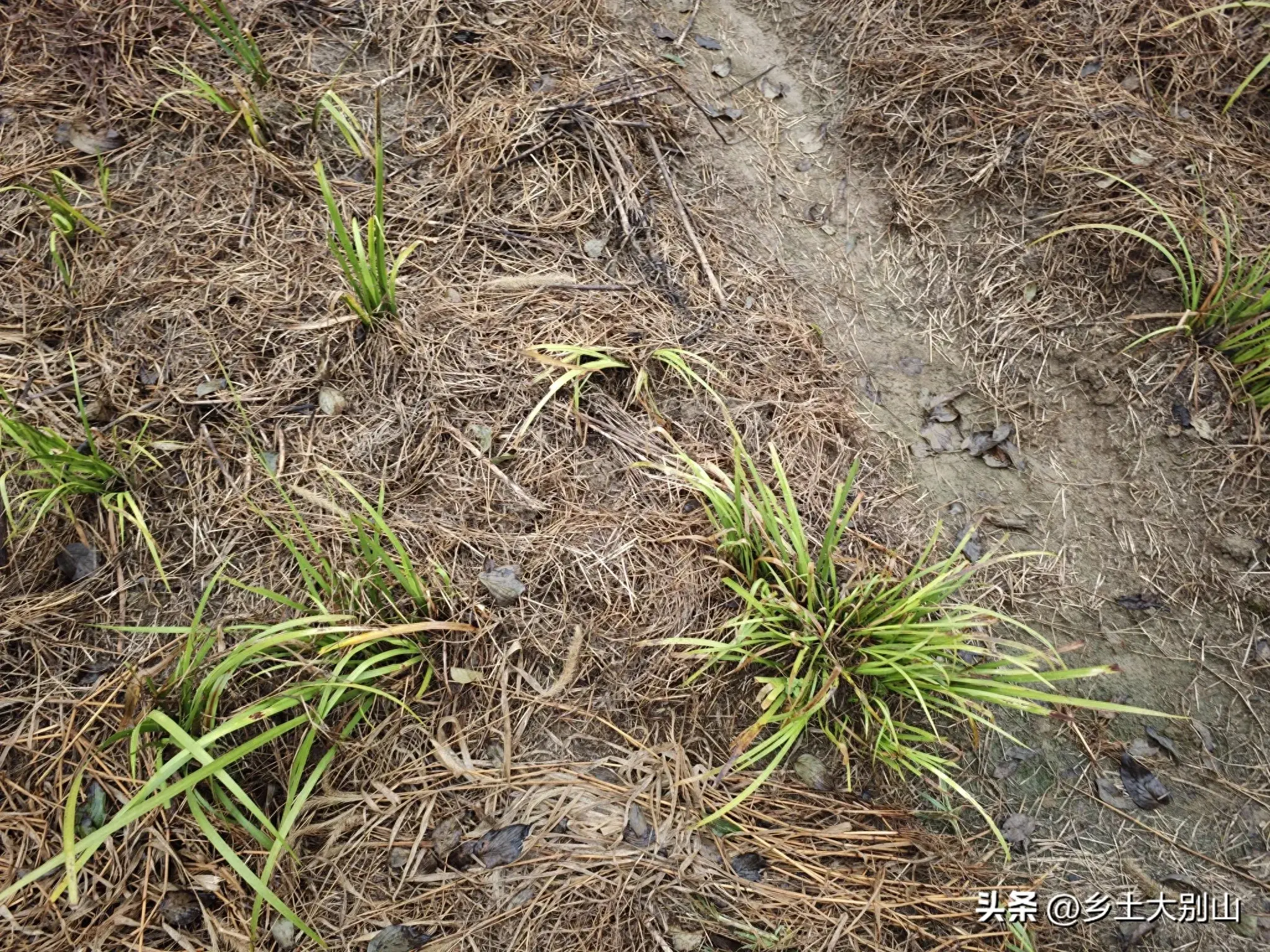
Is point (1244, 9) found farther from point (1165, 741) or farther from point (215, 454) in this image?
point (215, 454)

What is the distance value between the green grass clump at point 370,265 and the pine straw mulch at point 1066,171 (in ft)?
5.15

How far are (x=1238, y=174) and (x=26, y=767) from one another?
3.54 metres

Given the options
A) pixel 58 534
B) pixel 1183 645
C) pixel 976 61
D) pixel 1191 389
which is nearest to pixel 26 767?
pixel 58 534

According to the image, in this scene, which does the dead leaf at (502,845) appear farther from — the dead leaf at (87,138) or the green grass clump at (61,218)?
the dead leaf at (87,138)

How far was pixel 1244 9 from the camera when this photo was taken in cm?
242

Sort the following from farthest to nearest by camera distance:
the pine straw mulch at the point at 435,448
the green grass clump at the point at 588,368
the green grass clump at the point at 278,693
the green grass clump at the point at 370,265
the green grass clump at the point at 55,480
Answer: the green grass clump at the point at 588,368, the green grass clump at the point at 370,265, the green grass clump at the point at 55,480, the pine straw mulch at the point at 435,448, the green grass clump at the point at 278,693

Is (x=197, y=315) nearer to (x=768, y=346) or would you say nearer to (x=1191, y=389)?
(x=768, y=346)

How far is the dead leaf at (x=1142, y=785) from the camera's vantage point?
5.69 ft

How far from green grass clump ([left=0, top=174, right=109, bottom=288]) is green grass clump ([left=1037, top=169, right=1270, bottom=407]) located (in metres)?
2.73

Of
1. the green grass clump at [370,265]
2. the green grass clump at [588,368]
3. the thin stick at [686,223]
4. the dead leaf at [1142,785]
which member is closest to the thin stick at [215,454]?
the green grass clump at [370,265]

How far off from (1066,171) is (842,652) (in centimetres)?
170

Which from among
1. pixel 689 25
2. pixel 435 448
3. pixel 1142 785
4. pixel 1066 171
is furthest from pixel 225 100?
pixel 1142 785

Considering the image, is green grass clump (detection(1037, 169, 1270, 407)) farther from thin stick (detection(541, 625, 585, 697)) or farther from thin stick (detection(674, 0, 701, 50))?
thin stick (detection(541, 625, 585, 697))

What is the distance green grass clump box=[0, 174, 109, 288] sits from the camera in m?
1.89
